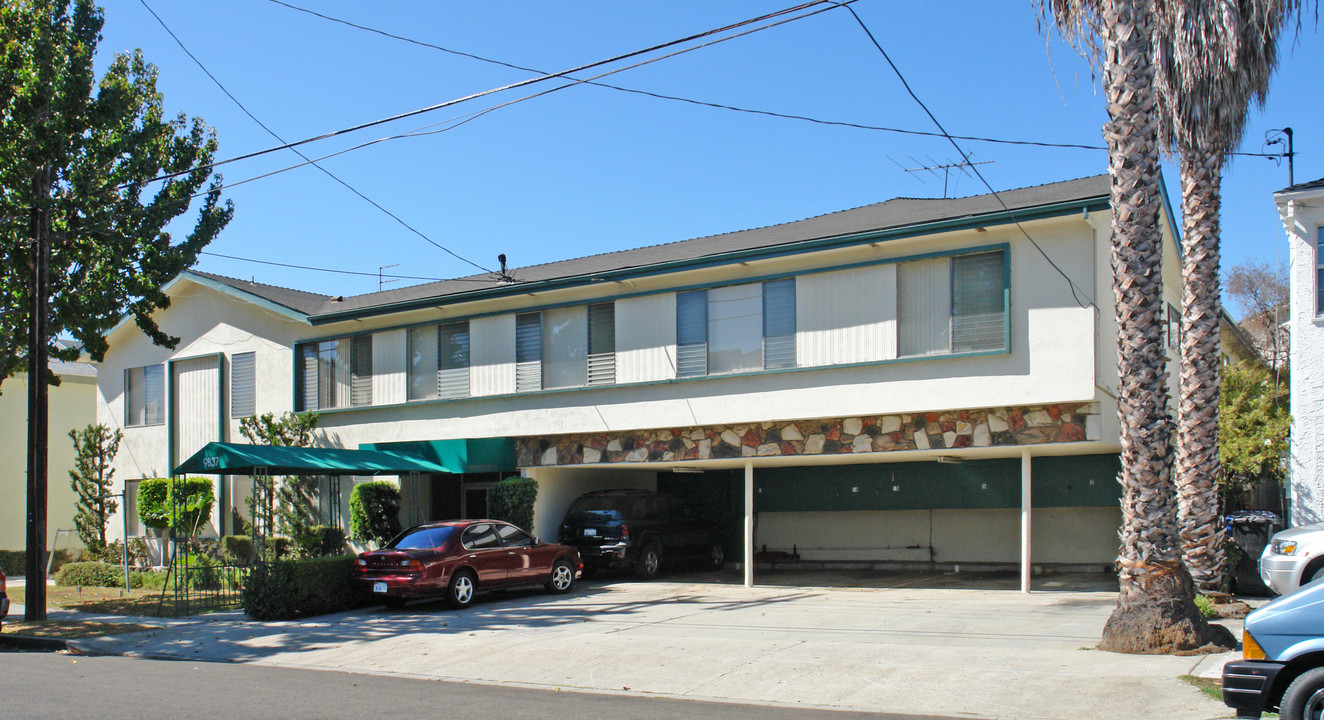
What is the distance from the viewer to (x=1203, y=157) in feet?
48.9

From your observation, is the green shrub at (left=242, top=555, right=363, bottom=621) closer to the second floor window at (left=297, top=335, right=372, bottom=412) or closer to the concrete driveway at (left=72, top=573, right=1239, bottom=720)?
the concrete driveway at (left=72, top=573, right=1239, bottom=720)

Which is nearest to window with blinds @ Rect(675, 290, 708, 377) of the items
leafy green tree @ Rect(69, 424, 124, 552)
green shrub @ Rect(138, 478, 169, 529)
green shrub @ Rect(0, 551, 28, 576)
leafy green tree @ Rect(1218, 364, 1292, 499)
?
leafy green tree @ Rect(1218, 364, 1292, 499)

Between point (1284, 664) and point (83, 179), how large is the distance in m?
17.9

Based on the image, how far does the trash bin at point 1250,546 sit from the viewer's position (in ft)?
50.1

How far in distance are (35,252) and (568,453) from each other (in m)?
9.94

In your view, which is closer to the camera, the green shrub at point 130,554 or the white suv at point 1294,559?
the white suv at point 1294,559

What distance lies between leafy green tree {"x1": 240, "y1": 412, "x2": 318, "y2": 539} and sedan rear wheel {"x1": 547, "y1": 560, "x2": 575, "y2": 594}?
7.77 meters

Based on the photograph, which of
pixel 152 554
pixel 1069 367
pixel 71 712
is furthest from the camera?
pixel 152 554

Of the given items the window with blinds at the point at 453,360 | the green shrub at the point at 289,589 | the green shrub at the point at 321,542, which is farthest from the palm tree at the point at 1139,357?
the green shrub at the point at 321,542

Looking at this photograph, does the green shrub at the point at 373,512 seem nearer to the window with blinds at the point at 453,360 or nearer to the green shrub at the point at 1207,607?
the window with blinds at the point at 453,360

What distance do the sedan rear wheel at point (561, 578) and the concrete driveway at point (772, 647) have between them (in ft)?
1.57

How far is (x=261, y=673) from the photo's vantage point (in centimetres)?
1137

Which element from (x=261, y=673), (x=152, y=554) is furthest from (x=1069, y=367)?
(x=152, y=554)

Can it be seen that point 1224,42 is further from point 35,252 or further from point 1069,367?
point 35,252
